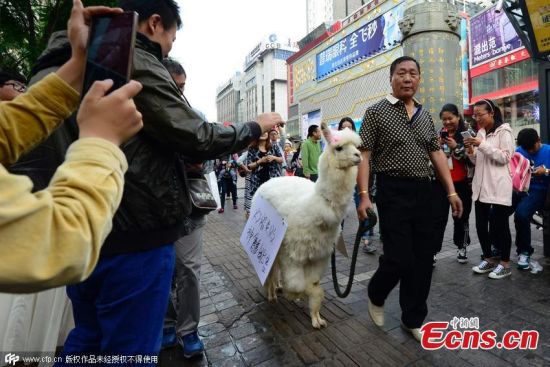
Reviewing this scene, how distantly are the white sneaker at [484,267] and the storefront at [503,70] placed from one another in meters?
21.0

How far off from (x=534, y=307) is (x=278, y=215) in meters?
2.62

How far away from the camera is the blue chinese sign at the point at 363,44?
25.1 meters

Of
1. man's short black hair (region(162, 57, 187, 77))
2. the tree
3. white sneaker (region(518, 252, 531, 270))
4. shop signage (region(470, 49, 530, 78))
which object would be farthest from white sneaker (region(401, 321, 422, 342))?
shop signage (region(470, 49, 530, 78))

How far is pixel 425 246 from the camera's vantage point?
272 cm

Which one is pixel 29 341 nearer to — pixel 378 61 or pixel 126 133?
pixel 126 133

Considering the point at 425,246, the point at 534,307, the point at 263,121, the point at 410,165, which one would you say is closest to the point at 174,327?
the point at 263,121

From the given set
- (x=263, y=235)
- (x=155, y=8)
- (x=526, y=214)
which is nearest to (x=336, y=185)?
(x=263, y=235)

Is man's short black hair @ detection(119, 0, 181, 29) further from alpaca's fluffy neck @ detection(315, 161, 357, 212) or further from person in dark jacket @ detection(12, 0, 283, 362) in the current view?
alpaca's fluffy neck @ detection(315, 161, 357, 212)

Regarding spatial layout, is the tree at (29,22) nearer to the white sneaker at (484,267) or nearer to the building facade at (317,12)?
the white sneaker at (484,267)

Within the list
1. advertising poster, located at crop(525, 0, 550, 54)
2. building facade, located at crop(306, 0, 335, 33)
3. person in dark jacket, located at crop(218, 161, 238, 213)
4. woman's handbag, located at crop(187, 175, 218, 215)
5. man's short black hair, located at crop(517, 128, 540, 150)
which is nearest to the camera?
woman's handbag, located at crop(187, 175, 218, 215)

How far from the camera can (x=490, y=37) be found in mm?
21328

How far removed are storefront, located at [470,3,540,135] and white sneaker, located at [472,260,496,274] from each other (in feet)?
69.1

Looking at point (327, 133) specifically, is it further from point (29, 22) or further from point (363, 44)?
Result: point (363, 44)

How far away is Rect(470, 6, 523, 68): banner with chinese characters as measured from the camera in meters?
20.0
